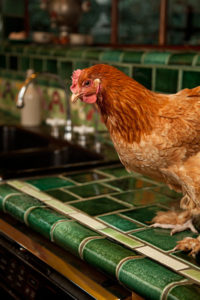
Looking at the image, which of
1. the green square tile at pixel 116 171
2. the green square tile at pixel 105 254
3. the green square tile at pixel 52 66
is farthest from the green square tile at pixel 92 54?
the green square tile at pixel 105 254

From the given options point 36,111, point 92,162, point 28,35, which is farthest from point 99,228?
point 28,35

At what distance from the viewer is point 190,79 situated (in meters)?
1.52

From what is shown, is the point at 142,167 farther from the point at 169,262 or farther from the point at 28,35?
the point at 28,35

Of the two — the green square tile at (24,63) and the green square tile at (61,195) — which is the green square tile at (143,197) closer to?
the green square tile at (61,195)

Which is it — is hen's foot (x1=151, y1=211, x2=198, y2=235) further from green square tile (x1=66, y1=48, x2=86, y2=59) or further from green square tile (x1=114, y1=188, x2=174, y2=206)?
green square tile (x1=66, y1=48, x2=86, y2=59)

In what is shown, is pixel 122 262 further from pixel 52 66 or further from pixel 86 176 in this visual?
pixel 52 66

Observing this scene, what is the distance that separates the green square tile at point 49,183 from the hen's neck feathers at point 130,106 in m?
0.56

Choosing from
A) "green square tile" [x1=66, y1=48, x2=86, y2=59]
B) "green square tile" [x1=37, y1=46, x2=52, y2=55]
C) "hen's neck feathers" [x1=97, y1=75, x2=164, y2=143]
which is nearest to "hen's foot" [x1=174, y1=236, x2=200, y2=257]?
"hen's neck feathers" [x1=97, y1=75, x2=164, y2=143]

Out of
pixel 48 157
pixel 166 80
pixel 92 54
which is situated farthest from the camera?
pixel 92 54

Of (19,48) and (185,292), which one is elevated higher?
(19,48)

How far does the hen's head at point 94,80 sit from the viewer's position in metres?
0.95

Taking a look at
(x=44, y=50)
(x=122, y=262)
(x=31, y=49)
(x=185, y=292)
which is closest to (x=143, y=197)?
(x=122, y=262)

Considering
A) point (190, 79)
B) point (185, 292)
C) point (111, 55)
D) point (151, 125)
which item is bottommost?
point (185, 292)

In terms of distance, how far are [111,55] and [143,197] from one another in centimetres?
82
